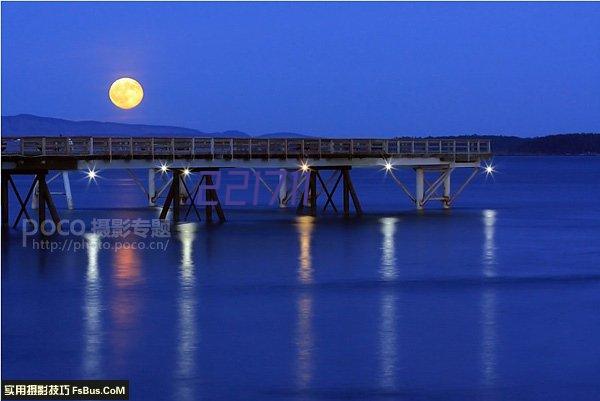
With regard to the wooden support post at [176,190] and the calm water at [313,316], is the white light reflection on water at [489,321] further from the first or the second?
the wooden support post at [176,190]

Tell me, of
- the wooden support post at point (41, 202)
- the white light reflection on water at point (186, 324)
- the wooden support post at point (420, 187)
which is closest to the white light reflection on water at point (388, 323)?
the white light reflection on water at point (186, 324)

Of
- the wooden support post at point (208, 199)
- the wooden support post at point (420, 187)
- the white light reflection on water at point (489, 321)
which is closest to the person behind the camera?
the white light reflection on water at point (489, 321)

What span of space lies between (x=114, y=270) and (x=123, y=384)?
1239 cm

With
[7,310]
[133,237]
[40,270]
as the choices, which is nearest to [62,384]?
[7,310]

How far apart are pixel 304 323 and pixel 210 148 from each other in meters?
22.4

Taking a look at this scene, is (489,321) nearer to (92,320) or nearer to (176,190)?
(92,320)

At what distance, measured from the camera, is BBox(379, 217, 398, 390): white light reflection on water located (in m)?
16.7

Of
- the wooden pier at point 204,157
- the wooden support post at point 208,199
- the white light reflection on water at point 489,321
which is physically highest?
the wooden pier at point 204,157

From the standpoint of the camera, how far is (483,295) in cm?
2433

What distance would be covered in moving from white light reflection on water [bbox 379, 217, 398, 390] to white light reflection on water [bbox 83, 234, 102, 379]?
3796mm

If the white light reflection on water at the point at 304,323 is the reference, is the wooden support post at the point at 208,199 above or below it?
above

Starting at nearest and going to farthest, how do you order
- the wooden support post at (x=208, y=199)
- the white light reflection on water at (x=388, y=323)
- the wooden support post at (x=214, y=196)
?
the white light reflection on water at (x=388, y=323) → the wooden support post at (x=214, y=196) → the wooden support post at (x=208, y=199)

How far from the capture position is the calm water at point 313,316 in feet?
53.8

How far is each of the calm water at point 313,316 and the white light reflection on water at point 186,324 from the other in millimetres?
43
